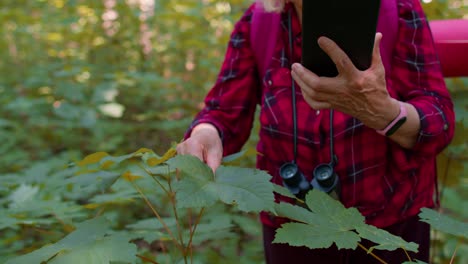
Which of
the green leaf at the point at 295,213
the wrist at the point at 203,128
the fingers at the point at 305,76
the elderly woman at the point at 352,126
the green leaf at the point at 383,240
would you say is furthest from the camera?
the wrist at the point at 203,128

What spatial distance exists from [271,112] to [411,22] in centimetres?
48

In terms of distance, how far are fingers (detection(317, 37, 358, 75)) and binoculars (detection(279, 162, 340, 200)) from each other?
359 mm

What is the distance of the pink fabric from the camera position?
1.45 metres

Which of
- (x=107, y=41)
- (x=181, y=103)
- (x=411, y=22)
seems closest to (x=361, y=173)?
(x=411, y=22)

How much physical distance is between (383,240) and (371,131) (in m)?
0.51

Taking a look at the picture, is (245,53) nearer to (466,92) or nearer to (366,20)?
(366,20)

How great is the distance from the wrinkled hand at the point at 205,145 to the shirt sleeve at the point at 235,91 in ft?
0.19

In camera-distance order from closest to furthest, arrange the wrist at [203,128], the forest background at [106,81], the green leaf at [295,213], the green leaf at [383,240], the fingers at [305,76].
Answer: the green leaf at [383,240]
the green leaf at [295,213]
the fingers at [305,76]
the wrist at [203,128]
the forest background at [106,81]

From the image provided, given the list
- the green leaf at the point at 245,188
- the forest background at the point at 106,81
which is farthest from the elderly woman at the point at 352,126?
the forest background at the point at 106,81

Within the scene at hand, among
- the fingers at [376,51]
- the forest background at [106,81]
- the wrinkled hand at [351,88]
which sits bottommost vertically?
the forest background at [106,81]

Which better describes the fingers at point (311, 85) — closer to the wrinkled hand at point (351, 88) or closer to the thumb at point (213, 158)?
the wrinkled hand at point (351, 88)

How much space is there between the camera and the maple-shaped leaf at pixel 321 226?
90 cm

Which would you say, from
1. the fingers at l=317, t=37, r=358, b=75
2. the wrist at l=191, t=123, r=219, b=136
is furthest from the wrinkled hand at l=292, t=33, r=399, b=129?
the wrist at l=191, t=123, r=219, b=136

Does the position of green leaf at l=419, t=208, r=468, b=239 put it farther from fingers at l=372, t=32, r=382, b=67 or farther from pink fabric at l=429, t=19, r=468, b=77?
pink fabric at l=429, t=19, r=468, b=77
